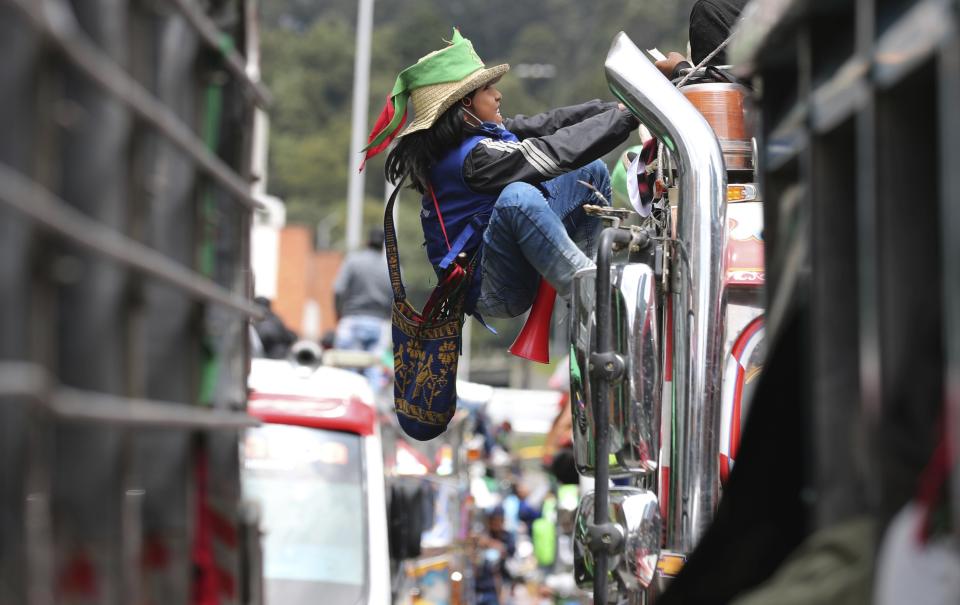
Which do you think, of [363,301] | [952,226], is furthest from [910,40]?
[363,301]

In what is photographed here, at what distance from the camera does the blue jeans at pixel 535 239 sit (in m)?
5.80

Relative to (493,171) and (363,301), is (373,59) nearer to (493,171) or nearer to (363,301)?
(363,301)

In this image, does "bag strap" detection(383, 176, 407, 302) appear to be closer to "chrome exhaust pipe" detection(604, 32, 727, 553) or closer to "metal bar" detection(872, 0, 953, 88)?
"chrome exhaust pipe" detection(604, 32, 727, 553)

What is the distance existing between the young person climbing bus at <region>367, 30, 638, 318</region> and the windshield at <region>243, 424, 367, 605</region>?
6.03 ft

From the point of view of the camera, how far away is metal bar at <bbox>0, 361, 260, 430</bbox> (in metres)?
1.70

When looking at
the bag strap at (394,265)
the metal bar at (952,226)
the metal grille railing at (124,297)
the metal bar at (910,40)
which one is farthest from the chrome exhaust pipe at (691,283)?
the metal bar at (952,226)

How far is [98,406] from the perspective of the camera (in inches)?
77.6

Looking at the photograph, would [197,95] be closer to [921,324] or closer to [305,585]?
[921,324]

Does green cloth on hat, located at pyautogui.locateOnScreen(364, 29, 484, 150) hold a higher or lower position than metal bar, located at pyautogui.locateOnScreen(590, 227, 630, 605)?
higher

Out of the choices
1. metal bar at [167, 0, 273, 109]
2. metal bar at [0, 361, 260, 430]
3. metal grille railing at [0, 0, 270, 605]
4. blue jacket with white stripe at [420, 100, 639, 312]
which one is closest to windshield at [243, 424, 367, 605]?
blue jacket with white stripe at [420, 100, 639, 312]

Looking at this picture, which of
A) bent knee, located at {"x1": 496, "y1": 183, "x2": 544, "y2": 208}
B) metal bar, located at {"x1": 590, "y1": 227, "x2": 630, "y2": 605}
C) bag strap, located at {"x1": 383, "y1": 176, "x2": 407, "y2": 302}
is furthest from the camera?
bag strap, located at {"x1": 383, "y1": 176, "x2": 407, "y2": 302}

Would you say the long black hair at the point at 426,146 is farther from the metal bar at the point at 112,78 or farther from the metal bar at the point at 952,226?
the metal bar at the point at 952,226

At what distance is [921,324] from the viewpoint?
81.0 inches

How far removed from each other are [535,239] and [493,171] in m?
0.36
